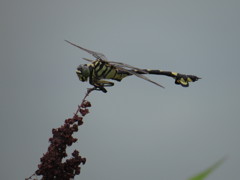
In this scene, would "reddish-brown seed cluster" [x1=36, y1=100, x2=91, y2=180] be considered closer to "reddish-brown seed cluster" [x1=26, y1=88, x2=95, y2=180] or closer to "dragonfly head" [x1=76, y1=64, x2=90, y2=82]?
"reddish-brown seed cluster" [x1=26, y1=88, x2=95, y2=180]

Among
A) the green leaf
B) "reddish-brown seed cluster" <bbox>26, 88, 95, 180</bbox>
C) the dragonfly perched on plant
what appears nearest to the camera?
the green leaf

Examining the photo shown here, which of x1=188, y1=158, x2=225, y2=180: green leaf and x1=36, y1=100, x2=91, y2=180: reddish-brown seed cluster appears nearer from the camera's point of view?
x1=188, y1=158, x2=225, y2=180: green leaf

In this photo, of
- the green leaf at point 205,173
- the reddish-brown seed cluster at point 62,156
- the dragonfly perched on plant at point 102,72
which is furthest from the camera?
the dragonfly perched on plant at point 102,72

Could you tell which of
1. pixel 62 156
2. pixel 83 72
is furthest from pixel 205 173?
pixel 83 72

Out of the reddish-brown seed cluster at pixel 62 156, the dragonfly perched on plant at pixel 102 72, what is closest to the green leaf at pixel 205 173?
the reddish-brown seed cluster at pixel 62 156

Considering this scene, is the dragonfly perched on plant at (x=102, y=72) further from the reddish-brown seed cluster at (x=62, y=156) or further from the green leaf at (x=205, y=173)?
the green leaf at (x=205, y=173)

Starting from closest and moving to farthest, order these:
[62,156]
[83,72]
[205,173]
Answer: [205,173], [62,156], [83,72]

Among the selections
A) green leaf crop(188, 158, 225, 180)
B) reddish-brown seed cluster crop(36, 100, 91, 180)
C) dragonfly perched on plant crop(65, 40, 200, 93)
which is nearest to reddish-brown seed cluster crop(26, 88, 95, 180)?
reddish-brown seed cluster crop(36, 100, 91, 180)

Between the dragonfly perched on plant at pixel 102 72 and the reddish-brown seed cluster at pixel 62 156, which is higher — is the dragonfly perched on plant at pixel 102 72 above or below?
above

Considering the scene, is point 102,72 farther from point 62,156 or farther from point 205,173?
point 205,173

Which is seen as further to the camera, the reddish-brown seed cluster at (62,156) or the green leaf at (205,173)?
the reddish-brown seed cluster at (62,156)

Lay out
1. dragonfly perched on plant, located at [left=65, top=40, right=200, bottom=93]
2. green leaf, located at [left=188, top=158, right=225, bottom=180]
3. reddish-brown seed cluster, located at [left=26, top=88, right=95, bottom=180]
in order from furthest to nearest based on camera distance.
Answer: dragonfly perched on plant, located at [left=65, top=40, right=200, bottom=93] < reddish-brown seed cluster, located at [left=26, top=88, right=95, bottom=180] < green leaf, located at [left=188, top=158, right=225, bottom=180]
